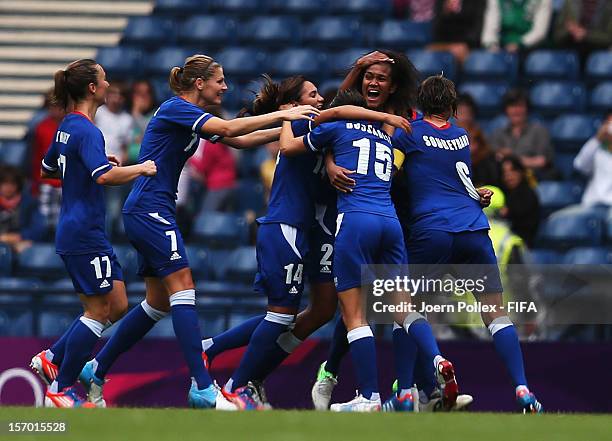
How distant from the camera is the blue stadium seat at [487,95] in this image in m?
13.7

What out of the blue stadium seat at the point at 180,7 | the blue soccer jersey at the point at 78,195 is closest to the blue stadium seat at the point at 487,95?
the blue stadium seat at the point at 180,7

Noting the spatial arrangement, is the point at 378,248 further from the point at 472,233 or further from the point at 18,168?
the point at 18,168

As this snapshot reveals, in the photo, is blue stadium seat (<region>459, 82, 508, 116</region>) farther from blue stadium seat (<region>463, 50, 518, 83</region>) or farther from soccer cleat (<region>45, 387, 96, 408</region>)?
soccer cleat (<region>45, 387, 96, 408</region>)

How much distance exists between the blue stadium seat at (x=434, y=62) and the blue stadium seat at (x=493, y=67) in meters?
0.23

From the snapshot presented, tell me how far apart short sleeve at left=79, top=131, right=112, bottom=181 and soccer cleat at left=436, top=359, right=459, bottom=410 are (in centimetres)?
211

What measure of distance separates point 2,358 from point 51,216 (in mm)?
2503

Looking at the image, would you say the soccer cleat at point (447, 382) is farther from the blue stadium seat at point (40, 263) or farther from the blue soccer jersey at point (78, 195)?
the blue stadium seat at point (40, 263)

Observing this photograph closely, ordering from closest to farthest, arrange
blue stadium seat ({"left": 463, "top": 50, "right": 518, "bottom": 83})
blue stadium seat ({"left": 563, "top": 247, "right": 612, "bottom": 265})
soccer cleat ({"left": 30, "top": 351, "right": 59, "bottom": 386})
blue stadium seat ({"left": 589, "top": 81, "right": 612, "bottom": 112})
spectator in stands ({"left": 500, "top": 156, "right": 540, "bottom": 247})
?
1. soccer cleat ({"left": 30, "top": 351, "right": 59, "bottom": 386})
2. blue stadium seat ({"left": 563, "top": 247, "right": 612, "bottom": 265})
3. spectator in stands ({"left": 500, "top": 156, "right": 540, "bottom": 247})
4. blue stadium seat ({"left": 589, "top": 81, "right": 612, "bottom": 112})
5. blue stadium seat ({"left": 463, "top": 50, "right": 518, "bottom": 83})

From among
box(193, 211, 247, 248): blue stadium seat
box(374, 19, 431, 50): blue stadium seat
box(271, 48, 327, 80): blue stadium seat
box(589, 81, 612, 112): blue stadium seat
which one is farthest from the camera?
box(374, 19, 431, 50): blue stadium seat

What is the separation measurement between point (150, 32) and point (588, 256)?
6.01m

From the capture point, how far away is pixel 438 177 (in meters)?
8.47

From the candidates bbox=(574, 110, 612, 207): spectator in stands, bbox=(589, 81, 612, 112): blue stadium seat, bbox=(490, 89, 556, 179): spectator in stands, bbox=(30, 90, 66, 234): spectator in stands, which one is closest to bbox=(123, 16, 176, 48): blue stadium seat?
bbox=(30, 90, 66, 234): spectator in stands

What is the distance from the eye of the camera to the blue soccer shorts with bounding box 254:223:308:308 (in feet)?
27.3

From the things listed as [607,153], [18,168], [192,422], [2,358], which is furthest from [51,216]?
[192,422]
